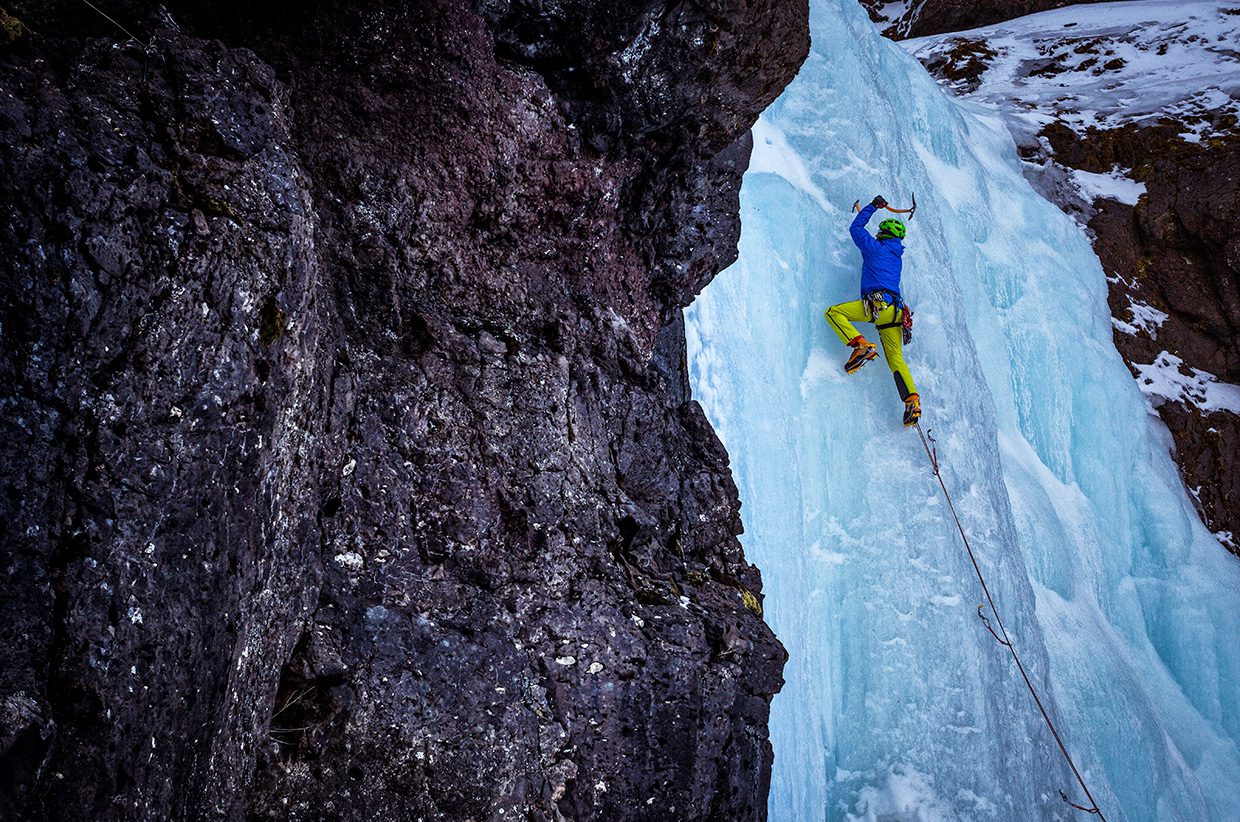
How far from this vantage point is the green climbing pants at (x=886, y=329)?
626 cm

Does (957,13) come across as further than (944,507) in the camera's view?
Yes

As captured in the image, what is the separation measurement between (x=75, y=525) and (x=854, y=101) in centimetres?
721

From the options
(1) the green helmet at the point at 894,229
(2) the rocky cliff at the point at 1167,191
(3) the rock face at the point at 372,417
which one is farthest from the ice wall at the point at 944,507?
(3) the rock face at the point at 372,417

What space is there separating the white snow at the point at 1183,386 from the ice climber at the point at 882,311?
586 cm

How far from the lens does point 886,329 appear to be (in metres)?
6.34

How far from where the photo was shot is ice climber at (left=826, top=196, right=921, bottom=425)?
6246mm

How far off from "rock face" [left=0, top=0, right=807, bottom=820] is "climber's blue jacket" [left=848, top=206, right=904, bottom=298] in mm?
2661

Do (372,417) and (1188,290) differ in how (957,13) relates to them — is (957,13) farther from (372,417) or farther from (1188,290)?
(372,417)

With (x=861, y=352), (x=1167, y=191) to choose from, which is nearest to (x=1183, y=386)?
(x=1167, y=191)

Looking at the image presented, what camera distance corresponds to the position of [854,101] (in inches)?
292

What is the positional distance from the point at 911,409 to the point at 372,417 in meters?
4.59

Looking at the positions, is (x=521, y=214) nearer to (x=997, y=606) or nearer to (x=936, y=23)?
(x=997, y=606)

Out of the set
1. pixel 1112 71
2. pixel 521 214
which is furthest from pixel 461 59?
pixel 1112 71

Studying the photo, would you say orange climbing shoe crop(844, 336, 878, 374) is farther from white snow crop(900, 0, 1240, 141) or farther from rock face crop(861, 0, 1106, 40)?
rock face crop(861, 0, 1106, 40)
